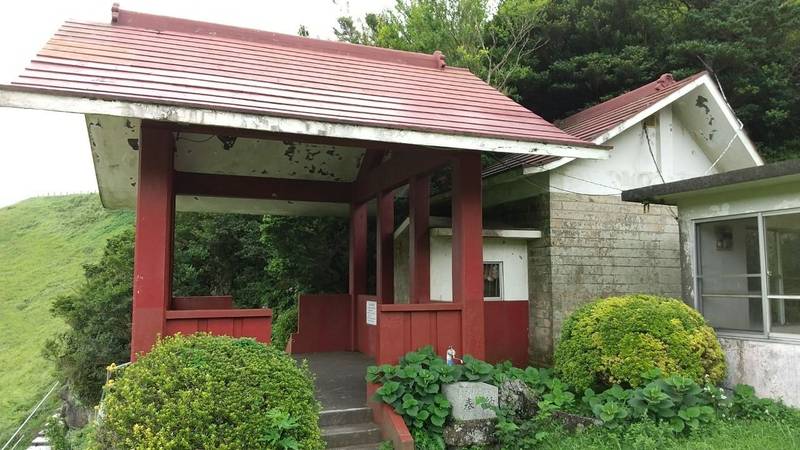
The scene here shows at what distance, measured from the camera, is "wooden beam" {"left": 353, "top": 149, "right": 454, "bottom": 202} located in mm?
7035

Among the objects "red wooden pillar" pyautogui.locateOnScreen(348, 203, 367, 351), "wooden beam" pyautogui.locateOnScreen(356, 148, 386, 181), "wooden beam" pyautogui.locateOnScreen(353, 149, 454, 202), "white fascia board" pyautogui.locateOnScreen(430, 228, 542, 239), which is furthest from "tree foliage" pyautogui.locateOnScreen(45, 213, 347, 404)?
"white fascia board" pyautogui.locateOnScreen(430, 228, 542, 239)

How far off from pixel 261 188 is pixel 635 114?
6.62 m

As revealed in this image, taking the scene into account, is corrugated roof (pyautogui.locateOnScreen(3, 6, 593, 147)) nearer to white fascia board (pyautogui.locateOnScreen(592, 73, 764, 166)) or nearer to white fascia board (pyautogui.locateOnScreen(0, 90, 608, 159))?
white fascia board (pyautogui.locateOnScreen(0, 90, 608, 159))

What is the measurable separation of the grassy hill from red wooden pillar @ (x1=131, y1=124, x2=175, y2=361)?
16190 millimetres

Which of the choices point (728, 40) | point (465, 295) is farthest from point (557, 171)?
point (728, 40)

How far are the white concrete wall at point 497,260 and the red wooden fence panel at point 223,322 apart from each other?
4.17 metres

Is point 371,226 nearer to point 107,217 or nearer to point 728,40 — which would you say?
point 728,40

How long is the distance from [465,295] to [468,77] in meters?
3.93

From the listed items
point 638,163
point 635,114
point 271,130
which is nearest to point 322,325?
point 271,130

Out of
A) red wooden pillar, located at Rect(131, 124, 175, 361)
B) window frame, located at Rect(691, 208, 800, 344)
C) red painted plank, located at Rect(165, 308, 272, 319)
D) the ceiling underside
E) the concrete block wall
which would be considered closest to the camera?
red wooden pillar, located at Rect(131, 124, 175, 361)

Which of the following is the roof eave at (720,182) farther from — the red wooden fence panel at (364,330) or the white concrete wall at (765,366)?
the red wooden fence panel at (364,330)

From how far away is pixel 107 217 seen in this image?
41156 mm

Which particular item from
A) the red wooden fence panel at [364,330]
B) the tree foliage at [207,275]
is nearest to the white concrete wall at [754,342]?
the red wooden fence panel at [364,330]

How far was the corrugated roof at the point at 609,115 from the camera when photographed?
9.75 meters
